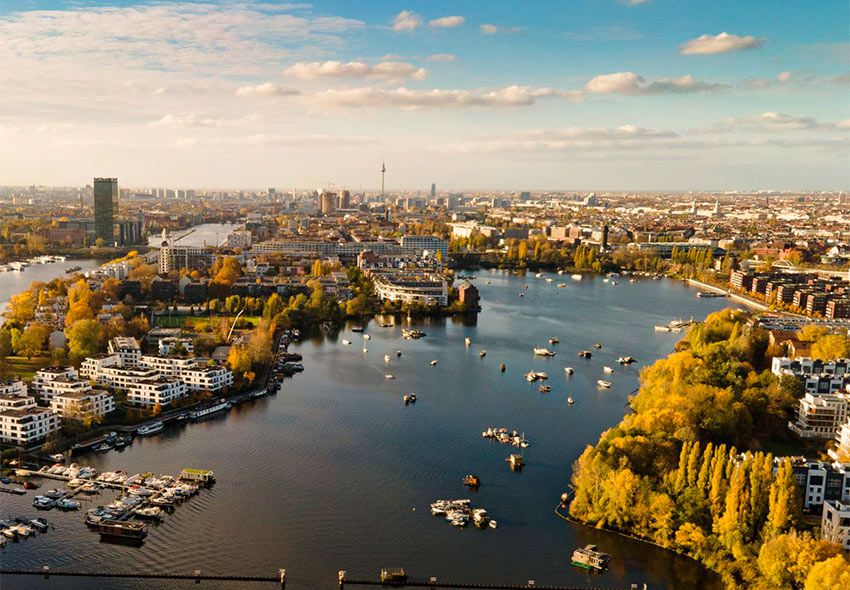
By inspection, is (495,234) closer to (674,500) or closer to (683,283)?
Answer: (683,283)

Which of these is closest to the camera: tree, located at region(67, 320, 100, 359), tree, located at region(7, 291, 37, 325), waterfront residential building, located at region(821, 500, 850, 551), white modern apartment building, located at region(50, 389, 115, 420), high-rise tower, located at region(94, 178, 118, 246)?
waterfront residential building, located at region(821, 500, 850, 551)

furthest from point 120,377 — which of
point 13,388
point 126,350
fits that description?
point 126,350

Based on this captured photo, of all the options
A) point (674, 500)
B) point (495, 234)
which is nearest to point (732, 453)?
point (674, 500)

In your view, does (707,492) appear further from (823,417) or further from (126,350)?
(126,350)

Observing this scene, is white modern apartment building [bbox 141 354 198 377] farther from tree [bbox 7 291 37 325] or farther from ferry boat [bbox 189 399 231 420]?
tree [bbox 7 291 37 325]

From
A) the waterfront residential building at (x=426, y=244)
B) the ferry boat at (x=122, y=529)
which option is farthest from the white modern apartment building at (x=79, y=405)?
the waterfront residential building at (x=426, y=244)

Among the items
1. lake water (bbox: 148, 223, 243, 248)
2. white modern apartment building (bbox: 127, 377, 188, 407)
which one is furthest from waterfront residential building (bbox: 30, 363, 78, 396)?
lake water (bbox: 148, 223, 243, 248)
